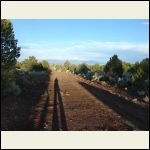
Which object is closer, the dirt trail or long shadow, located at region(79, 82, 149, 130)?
the dirt trail

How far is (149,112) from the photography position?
58.9ft

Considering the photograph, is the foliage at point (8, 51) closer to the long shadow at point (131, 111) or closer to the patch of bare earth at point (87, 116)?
the patch of bare earth at point (87, 116)

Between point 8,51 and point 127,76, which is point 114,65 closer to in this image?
point 127,76

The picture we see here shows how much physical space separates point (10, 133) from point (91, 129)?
9.24 feet

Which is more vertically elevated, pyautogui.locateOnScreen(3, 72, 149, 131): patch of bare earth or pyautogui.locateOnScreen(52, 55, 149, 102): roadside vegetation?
pyautogui.locateOnScreen(52, 55, 149, 102): roadside vegetation

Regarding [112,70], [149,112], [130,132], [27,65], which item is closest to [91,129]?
[130,132]

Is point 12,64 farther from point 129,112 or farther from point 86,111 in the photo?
point 129,112

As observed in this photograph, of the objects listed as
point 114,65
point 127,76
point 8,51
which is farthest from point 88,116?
point 114,65

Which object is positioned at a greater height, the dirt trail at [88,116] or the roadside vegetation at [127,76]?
the roadside vegetation at [127,76]

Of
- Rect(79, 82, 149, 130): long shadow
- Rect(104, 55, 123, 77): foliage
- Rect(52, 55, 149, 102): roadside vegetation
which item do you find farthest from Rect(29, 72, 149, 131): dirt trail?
Rect(104, 55, 123, 77): foliage

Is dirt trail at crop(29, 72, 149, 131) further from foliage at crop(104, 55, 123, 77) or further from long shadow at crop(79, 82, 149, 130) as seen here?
foliage at crop(104, 55, 123, 77)

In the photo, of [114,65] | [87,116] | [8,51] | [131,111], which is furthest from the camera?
[114,65]

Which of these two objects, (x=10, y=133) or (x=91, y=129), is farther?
(x=91, y=129)

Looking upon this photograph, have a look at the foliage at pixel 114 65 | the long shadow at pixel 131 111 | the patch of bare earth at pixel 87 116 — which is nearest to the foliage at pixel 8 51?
the patch of bare earth at pixel 87 116
